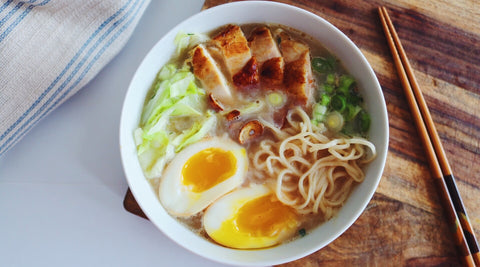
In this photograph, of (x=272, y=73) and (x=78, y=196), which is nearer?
(x=272, y=73)

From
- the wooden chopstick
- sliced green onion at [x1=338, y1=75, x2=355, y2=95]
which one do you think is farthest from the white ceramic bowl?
the wooden chopstick

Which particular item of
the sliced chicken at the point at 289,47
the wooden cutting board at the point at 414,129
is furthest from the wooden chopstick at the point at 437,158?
the sliced chicken at the point at 289,47

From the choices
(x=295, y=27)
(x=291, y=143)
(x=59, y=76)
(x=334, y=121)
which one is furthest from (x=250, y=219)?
(x=59, y=76)

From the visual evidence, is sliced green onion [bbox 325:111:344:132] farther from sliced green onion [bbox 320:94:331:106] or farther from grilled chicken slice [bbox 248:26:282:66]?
grilled chicken slice [bbox 248:26:282:66]

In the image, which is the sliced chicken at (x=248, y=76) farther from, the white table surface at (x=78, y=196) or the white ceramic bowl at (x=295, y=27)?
the white table surface at (x=78, y=196)

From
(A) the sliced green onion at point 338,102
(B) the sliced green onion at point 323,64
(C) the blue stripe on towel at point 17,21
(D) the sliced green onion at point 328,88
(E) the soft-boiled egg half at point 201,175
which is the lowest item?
(E) the soft-boiled egg half at point 201,175

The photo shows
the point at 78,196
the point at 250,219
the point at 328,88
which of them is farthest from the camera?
the point at 78,196

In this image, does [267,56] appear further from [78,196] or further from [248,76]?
[78,196]
